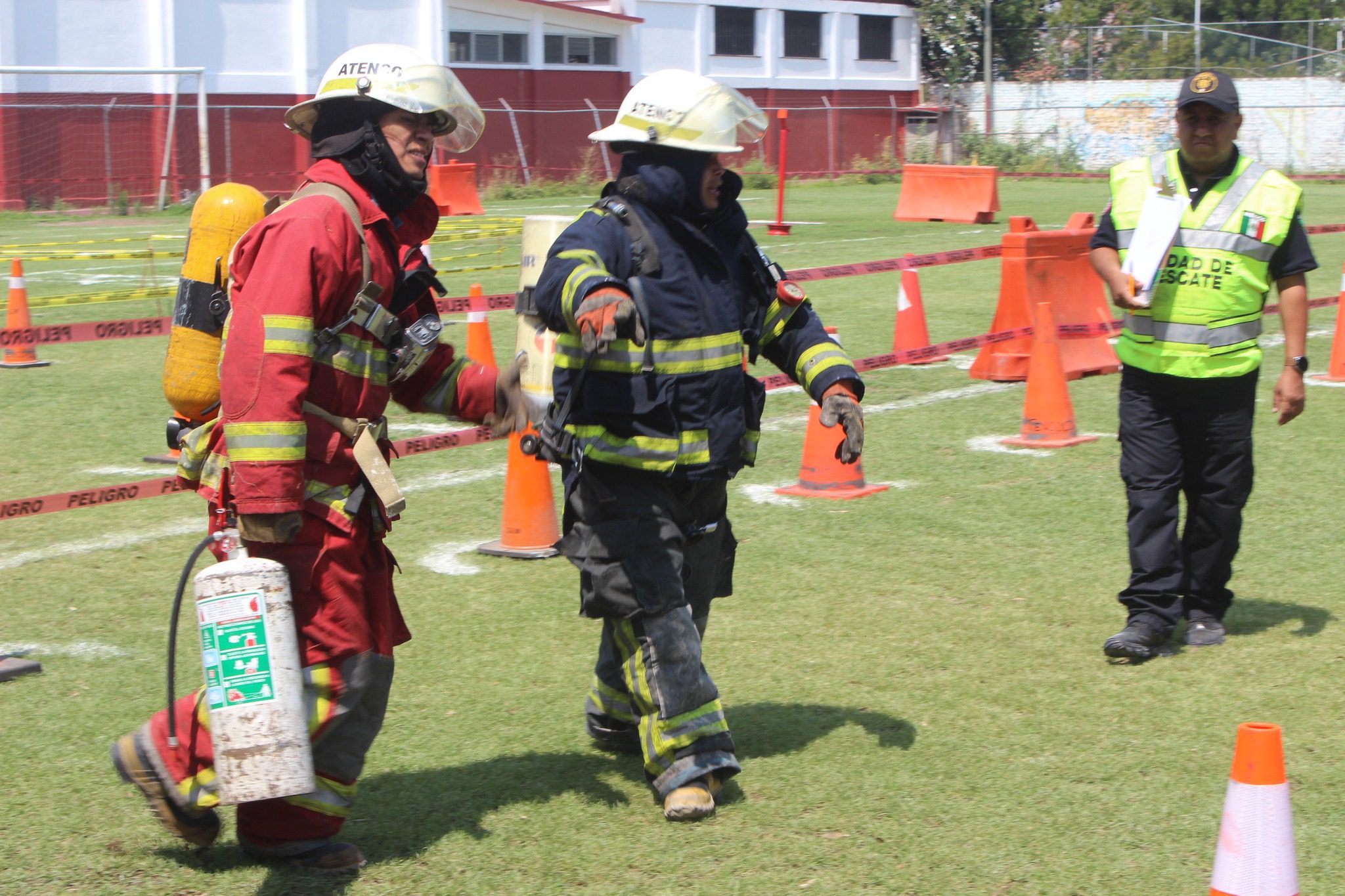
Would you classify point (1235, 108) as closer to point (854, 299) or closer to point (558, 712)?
point (558, 712)

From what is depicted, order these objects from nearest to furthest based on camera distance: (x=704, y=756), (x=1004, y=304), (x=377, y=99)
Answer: (x=377, y=99), (x=704, y=756), (x=1004, y=304)

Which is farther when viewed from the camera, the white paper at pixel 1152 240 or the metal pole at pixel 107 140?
the metal pole at pixel 107 140

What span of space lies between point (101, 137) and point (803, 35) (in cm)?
2471

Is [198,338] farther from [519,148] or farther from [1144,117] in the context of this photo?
[1144,117]

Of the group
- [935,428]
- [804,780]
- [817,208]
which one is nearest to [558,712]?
[804,780]

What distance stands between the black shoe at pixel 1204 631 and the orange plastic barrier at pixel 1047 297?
18.6 ft

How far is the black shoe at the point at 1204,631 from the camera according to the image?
609 cm

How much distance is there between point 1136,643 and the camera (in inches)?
231

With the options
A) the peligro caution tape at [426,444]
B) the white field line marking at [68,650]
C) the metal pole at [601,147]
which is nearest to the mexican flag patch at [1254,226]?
the peligro caution tape at [426,444]

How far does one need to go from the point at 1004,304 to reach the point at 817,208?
734 inches

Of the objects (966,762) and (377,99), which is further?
(966,762)

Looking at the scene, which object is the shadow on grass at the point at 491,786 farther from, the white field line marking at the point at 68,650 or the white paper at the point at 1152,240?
the white paper at the point at 1152,240

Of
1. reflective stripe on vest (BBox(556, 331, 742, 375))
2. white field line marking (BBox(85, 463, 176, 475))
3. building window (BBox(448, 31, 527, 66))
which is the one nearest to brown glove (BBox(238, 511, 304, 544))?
reflective stripe on vest (BBox(556, 331, 742, 375))

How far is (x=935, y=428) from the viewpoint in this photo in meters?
10.2
